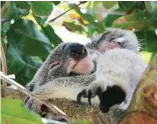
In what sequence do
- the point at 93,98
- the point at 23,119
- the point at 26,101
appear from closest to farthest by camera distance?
the point at 23,119 < the point at 93,98 < the point at 26,101

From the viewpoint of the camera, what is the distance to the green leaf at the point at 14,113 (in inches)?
19.7

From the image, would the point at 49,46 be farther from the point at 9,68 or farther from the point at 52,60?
the point at 52,60

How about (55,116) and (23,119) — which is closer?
(23,119)

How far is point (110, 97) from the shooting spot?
0.57 m

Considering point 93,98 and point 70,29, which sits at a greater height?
point 93,98

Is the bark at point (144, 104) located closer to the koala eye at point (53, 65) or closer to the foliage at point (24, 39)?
the koala eye at point (53, 65)

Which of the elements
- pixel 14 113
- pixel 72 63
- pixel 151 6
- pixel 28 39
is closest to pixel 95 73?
pixel 72 63

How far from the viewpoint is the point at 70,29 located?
3.81 ft

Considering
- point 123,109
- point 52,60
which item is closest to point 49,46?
point 52,60

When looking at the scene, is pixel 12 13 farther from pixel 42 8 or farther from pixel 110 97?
pixel 110 97

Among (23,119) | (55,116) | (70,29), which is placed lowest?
(70,29)

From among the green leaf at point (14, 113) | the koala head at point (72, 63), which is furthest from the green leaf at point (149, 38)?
the green leaf at point (14, 113)

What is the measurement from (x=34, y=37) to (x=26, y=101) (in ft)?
1.14

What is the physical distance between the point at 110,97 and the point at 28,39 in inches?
20.1
